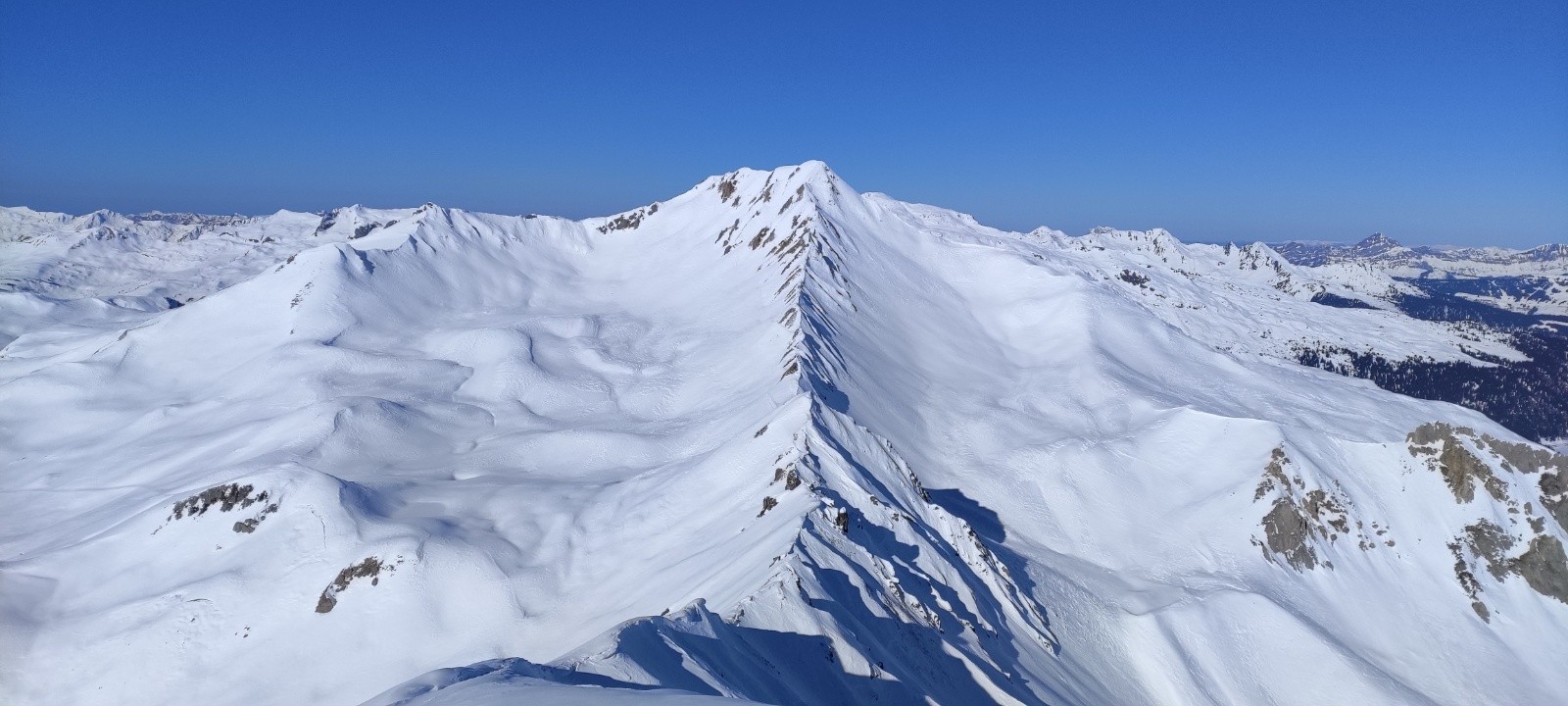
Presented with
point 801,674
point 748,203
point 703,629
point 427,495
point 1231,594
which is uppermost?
point 748,203

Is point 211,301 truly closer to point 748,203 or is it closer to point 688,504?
point 748,203

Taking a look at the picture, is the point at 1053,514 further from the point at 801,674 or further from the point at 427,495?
the point at 427,495

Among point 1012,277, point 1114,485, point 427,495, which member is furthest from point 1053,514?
point 1012,277

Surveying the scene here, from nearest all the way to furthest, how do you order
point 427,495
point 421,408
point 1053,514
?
point 427,495, point 1053,514, point 421,408

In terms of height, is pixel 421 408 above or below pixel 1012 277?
below

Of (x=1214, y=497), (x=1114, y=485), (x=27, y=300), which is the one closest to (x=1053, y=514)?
(x=1114, y=485)

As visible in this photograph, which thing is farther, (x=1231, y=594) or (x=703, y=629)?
(x=1231, y=594)

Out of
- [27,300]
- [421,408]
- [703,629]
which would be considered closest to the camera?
[703,629]
